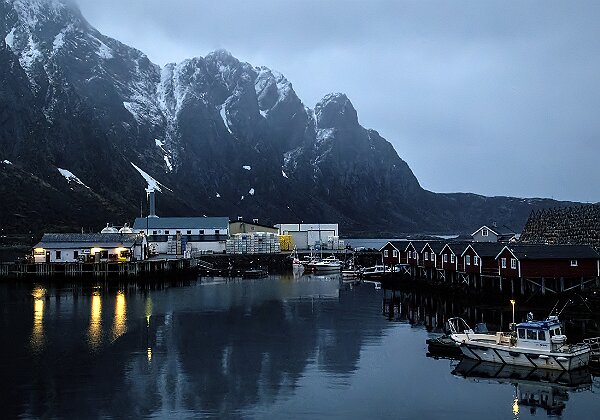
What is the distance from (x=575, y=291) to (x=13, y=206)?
15213 cm

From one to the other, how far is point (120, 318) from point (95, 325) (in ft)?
12.2

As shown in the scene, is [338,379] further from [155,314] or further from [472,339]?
[155,314]

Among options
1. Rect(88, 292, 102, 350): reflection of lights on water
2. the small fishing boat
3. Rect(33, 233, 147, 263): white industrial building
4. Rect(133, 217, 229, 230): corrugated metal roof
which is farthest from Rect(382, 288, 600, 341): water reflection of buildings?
Rect(133, 217, 229, 230): corrugated metal roof

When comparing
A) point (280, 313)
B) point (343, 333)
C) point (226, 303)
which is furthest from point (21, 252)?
point (343, 333)

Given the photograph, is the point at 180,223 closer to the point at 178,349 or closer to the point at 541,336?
the point at 178,349

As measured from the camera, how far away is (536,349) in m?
34.7

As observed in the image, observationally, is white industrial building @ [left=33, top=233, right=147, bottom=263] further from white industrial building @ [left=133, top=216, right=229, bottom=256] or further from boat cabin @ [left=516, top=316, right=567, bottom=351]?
boat cabin @ [left=516, top=316, right=567, bottom=351]

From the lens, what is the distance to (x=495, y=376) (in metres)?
34.2

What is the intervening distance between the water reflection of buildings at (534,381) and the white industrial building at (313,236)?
4145 inches

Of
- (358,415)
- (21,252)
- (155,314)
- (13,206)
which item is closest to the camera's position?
(358,415)

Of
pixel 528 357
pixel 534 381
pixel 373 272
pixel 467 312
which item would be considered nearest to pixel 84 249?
pixel 373 272

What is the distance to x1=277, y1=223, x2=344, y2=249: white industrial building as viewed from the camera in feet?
472

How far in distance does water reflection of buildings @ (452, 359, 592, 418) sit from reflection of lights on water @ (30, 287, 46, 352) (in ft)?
85.5

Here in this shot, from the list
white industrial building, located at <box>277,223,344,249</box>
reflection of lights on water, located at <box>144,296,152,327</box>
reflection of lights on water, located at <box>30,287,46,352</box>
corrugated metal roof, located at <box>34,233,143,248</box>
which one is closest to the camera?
reflection of lights on water, located at <box>30,287,46,352</box>
